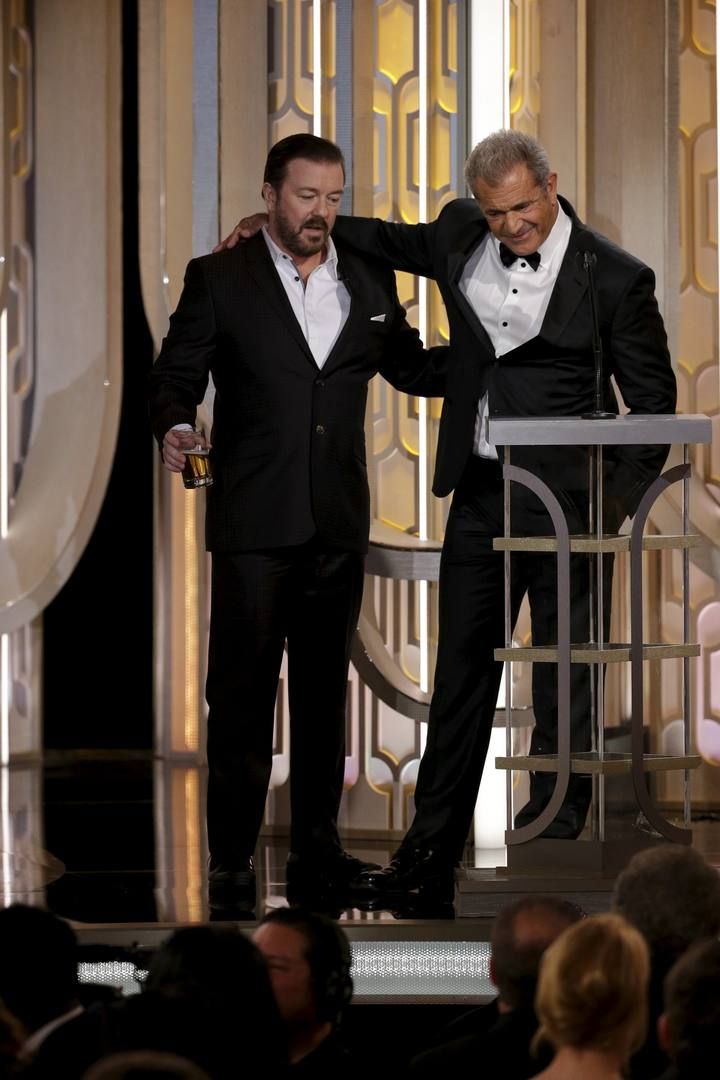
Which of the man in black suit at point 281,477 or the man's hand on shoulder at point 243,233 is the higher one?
the man's hand on shoulder at point 243,233

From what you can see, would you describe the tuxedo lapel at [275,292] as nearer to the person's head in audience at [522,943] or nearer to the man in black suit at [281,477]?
Answer: the man in black suit at [281,477]

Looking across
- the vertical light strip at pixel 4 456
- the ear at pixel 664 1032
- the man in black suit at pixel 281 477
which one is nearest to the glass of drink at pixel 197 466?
the man in black suit at pixel 281 477

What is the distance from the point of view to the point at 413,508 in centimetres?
509

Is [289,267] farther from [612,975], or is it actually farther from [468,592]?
[612,975]

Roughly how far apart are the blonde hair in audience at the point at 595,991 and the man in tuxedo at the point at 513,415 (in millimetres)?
1555

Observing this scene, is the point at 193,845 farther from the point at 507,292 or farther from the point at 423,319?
the point at 507,292

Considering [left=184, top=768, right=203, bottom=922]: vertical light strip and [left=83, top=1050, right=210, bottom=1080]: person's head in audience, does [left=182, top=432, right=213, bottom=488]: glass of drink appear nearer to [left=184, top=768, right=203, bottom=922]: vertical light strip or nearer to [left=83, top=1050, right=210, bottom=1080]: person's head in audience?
[left=184, top=768, right=203, bottom=922]: vertical light strip

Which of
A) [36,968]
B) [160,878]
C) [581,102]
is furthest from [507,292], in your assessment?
[36,968]

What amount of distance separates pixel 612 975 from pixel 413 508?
289cm

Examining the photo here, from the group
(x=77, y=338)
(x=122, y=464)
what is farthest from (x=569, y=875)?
(x=122, y=464)

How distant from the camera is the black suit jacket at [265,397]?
4.07 m

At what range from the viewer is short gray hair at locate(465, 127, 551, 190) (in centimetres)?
383

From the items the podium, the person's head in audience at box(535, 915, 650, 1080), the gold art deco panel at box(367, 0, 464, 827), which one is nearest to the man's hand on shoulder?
the podium

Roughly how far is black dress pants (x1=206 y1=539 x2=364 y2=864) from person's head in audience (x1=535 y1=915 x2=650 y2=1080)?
1834 millimetres
